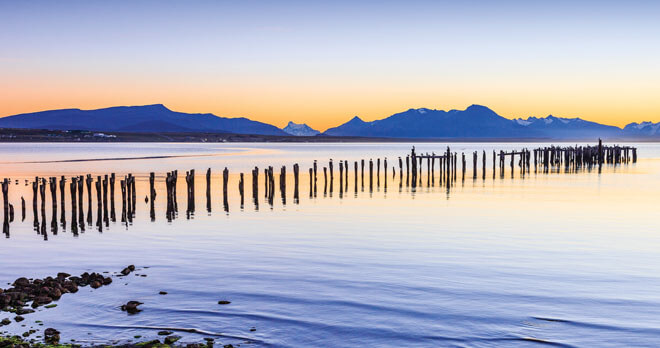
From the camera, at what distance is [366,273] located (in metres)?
15.2

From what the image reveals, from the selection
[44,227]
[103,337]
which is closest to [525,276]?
[103,337]

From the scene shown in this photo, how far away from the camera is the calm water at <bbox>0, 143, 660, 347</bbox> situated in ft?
35.7

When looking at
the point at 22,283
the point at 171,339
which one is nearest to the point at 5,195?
the point at 22,283

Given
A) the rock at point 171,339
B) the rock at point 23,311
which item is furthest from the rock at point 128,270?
the rock at point 171,339

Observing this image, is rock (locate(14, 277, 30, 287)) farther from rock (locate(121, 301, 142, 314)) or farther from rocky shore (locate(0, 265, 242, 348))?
rock (locate(121, 301, 142, 314))

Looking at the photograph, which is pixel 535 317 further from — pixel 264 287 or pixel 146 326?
pixel 146 326

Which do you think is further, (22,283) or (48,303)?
(22,283)

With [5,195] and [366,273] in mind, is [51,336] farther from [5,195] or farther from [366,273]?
[5,195]

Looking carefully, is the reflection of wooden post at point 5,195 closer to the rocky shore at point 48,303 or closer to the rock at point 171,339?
the rocky shore at point 48,303

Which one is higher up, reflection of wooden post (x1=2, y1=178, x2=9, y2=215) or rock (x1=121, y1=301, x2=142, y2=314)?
reflection of wooden post (x1=2, y1=178, x2=9, y2=215)

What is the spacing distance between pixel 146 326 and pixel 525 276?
8.19m

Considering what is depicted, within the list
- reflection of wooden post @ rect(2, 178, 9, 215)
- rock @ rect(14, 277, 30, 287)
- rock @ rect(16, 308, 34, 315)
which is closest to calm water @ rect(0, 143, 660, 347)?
rock @ rect(16, 308, 34, 315)

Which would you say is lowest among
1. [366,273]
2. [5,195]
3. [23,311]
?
[366,273]

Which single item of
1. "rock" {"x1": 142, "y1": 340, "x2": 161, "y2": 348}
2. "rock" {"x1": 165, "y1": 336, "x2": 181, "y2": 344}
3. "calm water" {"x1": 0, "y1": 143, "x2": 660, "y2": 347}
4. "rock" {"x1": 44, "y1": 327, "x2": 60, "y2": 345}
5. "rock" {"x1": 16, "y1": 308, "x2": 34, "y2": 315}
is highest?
"rock" {"x1": 16, "y1": 308, "x2": 34, "y2": 315}
